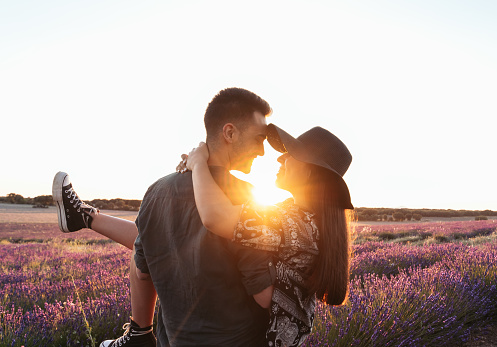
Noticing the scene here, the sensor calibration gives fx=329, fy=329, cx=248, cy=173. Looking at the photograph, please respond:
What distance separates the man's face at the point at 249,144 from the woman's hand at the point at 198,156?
5.8 inches

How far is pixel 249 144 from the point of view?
1.74 metres

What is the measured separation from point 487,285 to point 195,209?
14.7 ft

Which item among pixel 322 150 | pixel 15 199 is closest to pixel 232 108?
pixel 322 150

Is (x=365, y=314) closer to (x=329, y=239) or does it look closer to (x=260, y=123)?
(x=329, y=239)

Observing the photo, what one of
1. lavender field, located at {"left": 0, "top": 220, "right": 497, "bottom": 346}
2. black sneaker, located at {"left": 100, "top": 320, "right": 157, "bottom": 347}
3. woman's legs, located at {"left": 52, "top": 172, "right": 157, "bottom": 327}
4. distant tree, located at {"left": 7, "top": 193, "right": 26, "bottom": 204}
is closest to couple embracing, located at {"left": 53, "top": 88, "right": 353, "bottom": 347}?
woman's legs, located at {"left": 52, "top": 172, "right": 157, "bottom": 327}

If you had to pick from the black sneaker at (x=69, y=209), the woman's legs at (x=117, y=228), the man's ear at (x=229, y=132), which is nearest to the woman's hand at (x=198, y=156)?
the man's ear at (x=229, y=132)

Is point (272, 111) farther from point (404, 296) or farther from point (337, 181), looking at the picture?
point (404, 296)

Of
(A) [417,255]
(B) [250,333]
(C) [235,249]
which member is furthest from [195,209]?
(A) [417,255]

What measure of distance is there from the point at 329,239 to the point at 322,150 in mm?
512

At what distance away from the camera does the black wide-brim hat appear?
5.62ft

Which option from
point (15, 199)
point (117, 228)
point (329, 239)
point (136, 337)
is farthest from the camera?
point (15, 199)

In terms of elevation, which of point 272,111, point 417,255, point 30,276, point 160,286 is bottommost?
point 30,276

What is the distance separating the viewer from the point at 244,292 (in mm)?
1520

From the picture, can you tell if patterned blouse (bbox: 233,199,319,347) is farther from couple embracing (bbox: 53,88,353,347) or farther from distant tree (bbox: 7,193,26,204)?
distant tree (bbox: 7,193,26,204)
